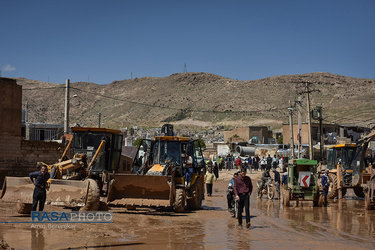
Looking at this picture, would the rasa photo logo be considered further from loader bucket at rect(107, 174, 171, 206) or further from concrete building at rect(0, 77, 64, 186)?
concrete building at rect(0, 77, 64, 186)

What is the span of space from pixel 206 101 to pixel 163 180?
119 meters

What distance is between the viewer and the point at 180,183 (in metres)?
15.8

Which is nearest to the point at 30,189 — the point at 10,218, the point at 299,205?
the point at 10,218

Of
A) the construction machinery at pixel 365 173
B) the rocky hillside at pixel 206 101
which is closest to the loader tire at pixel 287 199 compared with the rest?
the construction machinery at pixel 365 173

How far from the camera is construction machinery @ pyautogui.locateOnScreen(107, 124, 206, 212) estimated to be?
1484cm

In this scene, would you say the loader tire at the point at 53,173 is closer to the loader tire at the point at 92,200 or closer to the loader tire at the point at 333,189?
the loader tire at the point at 92,200

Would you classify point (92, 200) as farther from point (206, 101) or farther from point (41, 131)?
point (206, 101)

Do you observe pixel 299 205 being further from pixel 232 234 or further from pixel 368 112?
pixel 368 112

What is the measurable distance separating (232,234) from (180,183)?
458 cm

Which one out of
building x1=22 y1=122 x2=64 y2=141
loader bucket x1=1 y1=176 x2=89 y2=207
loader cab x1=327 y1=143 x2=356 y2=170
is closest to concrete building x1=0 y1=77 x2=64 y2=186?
loader bucket x1=1 y1=176 x2=89 y2=207

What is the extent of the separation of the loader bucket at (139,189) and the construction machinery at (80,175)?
0.56m

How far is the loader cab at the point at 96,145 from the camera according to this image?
1653 centimetres

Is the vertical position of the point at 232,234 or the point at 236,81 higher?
the point at 236,81

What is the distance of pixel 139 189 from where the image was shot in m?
15.1
